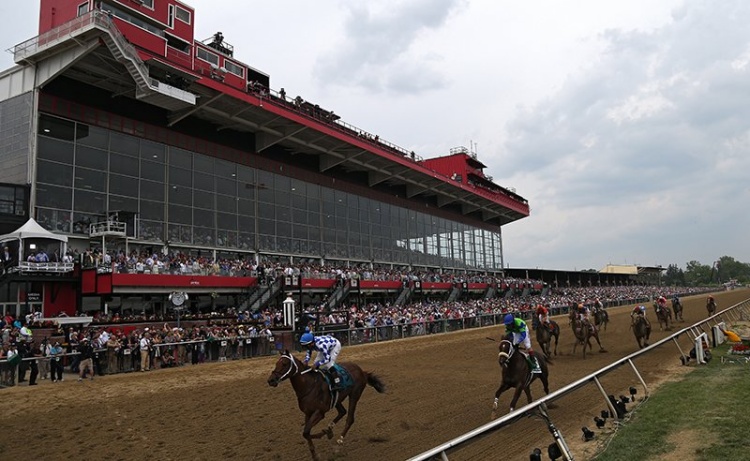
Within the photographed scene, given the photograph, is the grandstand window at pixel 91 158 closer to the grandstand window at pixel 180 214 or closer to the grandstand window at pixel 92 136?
the grandstand window at pixel 92 136

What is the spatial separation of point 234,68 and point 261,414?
31.9 meters

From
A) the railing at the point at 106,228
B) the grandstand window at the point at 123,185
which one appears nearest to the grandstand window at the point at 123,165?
the grandstand window at the point at 123,185

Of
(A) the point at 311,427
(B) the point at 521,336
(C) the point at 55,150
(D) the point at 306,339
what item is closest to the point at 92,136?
(C) the point at 55,150

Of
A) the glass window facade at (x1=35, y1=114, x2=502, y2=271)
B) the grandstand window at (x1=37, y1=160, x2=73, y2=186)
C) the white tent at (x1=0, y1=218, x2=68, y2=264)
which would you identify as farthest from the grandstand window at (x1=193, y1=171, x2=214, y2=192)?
the white tent at (x1=0, y1=218, x2=68, y2=264)

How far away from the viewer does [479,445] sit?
7.87 meters

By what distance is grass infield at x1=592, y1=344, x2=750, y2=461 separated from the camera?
668 centimetres

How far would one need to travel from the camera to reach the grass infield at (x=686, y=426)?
668cm

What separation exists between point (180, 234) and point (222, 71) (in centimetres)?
1117

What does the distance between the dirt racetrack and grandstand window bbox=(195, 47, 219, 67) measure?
2343cm

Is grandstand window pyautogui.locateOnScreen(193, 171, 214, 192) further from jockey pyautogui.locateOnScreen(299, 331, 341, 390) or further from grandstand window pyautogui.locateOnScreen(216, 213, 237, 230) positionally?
jockey pyautogui.locateOnScreen(299, 331, 341, 390)

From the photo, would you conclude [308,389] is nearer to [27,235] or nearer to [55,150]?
[27,235]

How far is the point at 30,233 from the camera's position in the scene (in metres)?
24.7

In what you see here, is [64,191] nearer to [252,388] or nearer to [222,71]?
[222,71]

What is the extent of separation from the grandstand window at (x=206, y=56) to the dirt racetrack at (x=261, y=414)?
23431 millimetres
